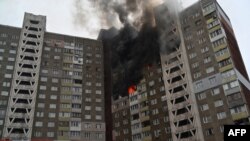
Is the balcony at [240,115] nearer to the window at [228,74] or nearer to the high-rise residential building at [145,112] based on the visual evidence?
the window at [228,74]

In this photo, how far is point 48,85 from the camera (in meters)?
93.2

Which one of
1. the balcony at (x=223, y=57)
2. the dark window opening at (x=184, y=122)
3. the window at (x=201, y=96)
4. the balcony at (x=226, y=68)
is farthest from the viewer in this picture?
the dark window opening at (x=184, y=122)

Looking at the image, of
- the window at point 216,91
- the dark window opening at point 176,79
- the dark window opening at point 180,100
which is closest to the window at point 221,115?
the window at point 216,91

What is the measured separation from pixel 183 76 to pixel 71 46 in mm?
49327

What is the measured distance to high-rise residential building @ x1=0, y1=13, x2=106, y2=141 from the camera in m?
85.1

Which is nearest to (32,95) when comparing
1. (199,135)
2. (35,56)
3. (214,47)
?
(35,56)

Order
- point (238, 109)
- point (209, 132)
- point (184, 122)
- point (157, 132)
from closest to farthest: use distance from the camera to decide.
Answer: point (238, 109), point (209, 132), point (184, 122), point (157, 132)

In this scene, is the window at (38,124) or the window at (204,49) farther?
the window at (38,124)

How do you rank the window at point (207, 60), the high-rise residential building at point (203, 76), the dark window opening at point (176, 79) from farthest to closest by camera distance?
the dark window opening at point (176, 79), the window at point (207, 60), the high-rise residential building at point (203, 76)

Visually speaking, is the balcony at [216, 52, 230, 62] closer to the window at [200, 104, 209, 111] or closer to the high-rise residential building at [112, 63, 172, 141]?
the window at [200, 104, 209, 111]

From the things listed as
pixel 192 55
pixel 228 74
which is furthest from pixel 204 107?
pixel 192 55

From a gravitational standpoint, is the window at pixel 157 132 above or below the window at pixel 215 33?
below

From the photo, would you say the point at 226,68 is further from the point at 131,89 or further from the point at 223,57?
the point at 131,89

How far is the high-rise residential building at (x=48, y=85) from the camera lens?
8506cm
